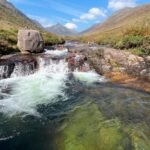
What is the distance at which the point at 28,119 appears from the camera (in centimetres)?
2048

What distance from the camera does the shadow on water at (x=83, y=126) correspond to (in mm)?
16547

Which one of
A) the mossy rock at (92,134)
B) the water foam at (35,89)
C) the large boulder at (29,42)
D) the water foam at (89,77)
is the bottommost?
the mossy rock at (92,134)

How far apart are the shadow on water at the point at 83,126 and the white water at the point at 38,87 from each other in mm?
1080

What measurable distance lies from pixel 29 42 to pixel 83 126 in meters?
29.9

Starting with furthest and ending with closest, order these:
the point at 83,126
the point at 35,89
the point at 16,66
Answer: the point at 16,66 < the point at 35,89 < the point at 83,126

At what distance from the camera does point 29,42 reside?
4650cm

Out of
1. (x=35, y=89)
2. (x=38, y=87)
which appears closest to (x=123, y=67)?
(x=38, y=87)

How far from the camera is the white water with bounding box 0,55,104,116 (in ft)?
77.4

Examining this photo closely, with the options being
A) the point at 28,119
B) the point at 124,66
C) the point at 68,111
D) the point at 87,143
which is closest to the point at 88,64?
the point at 124,66

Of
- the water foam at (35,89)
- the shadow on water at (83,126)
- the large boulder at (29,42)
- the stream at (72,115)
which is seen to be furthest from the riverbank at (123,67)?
the large boulder at (29,42)

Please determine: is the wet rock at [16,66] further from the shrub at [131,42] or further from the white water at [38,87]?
the shrub at [131,42]

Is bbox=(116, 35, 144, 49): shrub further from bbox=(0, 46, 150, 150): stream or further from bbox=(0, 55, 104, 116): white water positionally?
bbox=(0, 46, 150, 150): stream

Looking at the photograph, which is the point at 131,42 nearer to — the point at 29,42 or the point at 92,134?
the point at 29,42

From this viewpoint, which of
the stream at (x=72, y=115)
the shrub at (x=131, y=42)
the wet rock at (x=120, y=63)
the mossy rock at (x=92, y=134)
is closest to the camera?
the mossy rock at (x=92, y=134)
